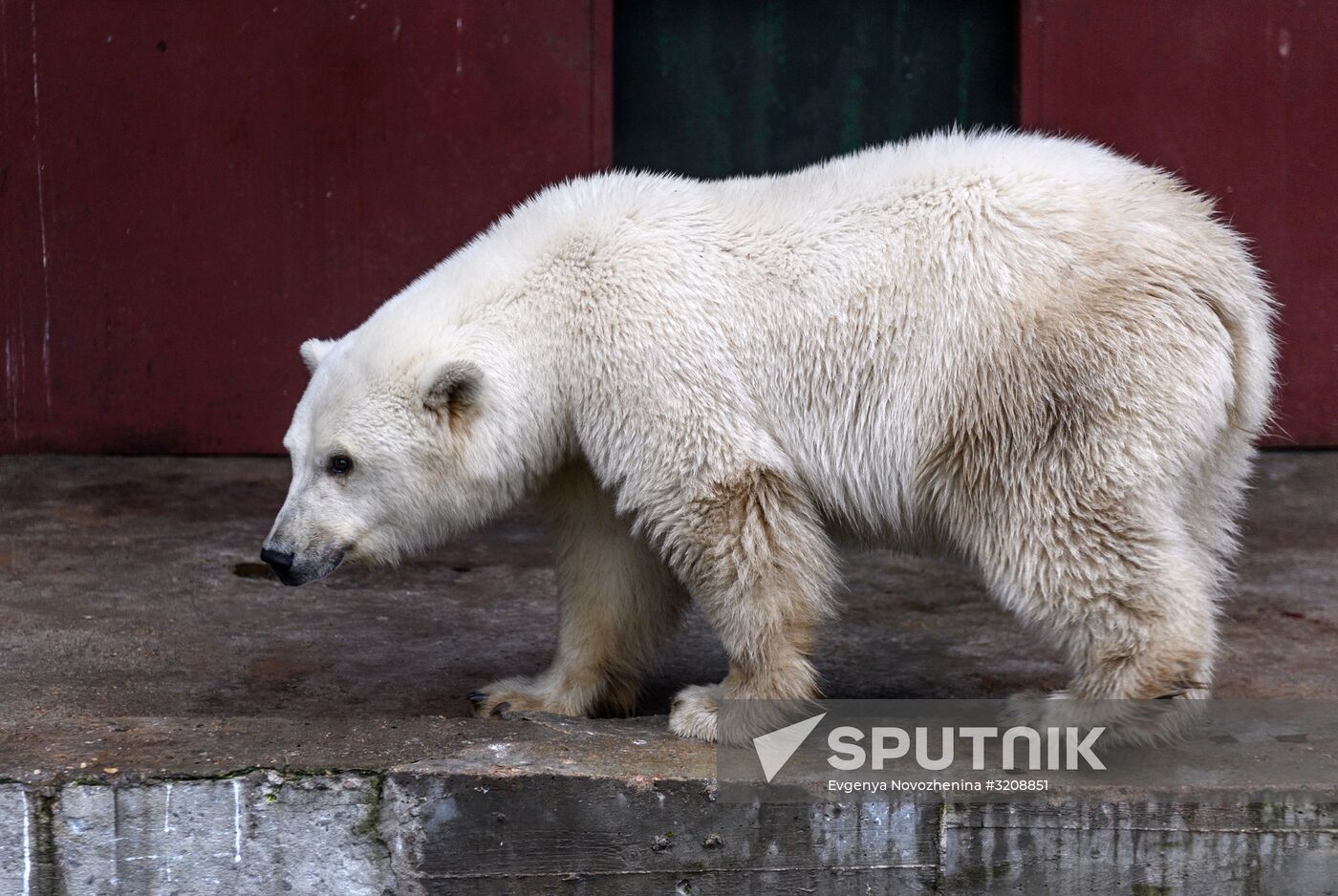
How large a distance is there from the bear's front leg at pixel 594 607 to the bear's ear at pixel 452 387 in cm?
40

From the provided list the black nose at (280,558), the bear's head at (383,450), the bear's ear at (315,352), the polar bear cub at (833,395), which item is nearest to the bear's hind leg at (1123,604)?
the polar bear cub at (833,395)

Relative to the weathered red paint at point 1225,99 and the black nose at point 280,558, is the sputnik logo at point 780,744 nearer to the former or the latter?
the black nose at point 280,558

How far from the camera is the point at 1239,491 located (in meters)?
3.61

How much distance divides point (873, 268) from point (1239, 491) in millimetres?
1019

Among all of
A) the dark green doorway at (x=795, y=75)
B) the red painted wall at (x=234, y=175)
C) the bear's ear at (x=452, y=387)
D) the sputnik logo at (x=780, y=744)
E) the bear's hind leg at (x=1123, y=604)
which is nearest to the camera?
the bear's hind leg at (x=1123, y=604)

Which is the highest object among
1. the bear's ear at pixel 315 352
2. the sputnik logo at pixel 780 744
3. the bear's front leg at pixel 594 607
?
the bear's ear at pixel 315 352

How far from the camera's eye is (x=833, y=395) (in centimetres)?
347

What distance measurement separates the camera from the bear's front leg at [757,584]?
11.4 ft

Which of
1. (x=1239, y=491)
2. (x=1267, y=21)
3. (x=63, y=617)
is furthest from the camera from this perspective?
(x=1267, y=21)

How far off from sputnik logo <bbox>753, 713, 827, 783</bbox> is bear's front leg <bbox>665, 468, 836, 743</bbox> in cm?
3

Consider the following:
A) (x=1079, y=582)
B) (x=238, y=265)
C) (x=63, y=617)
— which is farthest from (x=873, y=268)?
(x=238, y=265)

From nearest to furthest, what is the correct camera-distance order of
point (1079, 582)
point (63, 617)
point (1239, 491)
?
point (1079, 582) < point (1239, 491) < point (63, 617)

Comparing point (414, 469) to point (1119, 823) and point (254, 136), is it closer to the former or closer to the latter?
point (1119, 823)

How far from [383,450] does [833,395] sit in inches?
40.9
